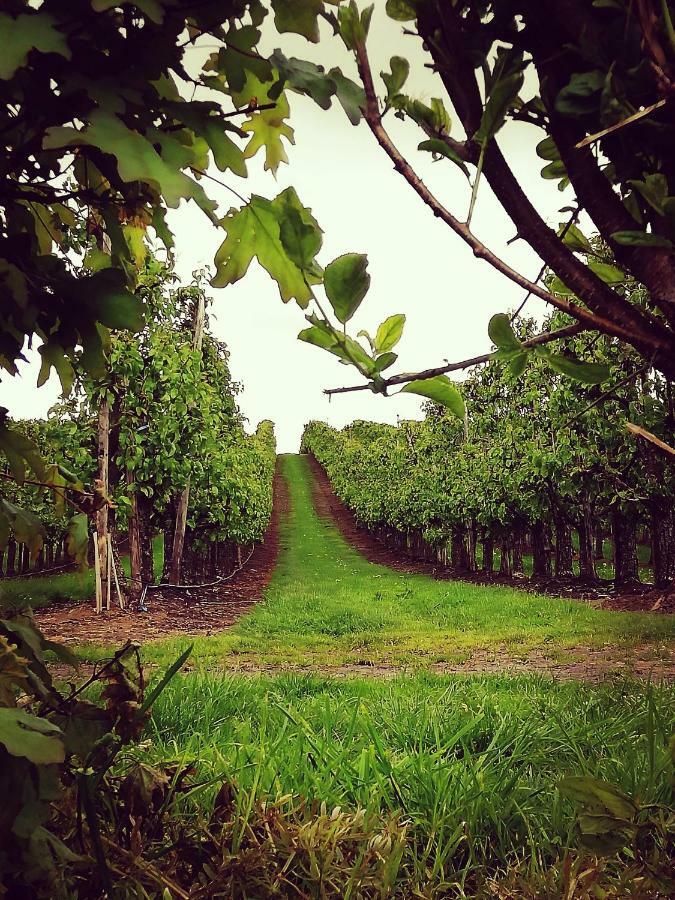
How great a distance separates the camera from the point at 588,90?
2.45 feet

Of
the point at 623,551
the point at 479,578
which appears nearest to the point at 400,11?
the point at 623,551

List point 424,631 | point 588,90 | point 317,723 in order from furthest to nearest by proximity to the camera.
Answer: point 424,631
point 317,723
point 588,90

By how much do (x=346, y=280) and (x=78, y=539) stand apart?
96 cm

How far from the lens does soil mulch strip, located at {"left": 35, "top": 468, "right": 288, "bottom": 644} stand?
9000mm

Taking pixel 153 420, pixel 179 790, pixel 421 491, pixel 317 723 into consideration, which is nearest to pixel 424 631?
pixel 153 420

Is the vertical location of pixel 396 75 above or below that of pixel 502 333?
above

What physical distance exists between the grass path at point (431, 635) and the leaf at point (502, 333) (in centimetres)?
425

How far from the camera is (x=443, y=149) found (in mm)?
771

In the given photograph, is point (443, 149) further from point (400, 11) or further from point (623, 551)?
point (623, 551)

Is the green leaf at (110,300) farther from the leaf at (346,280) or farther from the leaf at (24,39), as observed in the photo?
the leaf at (346,280)

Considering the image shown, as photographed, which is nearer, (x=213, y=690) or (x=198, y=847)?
(x=198, y=847)

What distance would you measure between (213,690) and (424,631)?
648cm

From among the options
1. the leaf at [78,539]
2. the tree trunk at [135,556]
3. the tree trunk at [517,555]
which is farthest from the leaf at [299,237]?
the tree trunk at [517,555]

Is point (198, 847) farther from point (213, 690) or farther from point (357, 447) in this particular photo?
point (357, 447)
